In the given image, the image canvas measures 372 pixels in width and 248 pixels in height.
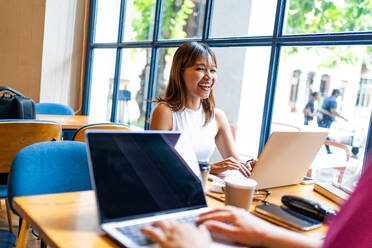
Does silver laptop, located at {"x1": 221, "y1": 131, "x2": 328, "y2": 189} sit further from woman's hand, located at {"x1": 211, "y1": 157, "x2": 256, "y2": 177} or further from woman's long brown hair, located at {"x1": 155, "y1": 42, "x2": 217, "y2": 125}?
woman's long brown hair, located at {"x1": 155, "y1": 42, "x2": 217, "y2": 125}

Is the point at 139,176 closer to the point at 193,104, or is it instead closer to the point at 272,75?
the point at 193,104

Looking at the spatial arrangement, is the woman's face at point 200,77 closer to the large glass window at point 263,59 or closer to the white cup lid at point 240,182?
the large glass window at point 263,59

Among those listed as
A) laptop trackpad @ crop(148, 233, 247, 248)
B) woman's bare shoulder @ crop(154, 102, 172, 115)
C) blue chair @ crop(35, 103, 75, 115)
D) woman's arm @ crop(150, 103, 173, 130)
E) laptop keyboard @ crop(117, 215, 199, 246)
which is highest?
woman's bare shoulder @ crop(154, 102, 172, 115)

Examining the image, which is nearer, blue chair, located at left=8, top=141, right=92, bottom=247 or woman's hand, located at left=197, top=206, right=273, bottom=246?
woman's hand, located at left=197, top=206, right=273, bottom=246

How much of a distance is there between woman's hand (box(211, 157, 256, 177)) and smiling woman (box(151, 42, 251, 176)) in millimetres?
420

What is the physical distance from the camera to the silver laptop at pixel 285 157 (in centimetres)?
129

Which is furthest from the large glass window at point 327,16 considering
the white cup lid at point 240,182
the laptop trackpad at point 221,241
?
the laptop trackpad at point 221,241

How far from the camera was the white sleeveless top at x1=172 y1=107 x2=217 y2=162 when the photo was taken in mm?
2004

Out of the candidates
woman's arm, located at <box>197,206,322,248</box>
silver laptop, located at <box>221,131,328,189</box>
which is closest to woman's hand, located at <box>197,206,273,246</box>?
woman's arm, located at <box>197,206,322,248</box>

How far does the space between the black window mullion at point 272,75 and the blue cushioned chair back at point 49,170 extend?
148 centimetres

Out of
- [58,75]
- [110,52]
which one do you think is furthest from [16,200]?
[58,75]

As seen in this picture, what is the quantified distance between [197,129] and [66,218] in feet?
3.78

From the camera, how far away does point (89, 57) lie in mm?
5184

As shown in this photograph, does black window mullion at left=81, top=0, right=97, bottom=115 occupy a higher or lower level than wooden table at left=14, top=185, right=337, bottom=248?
higher
